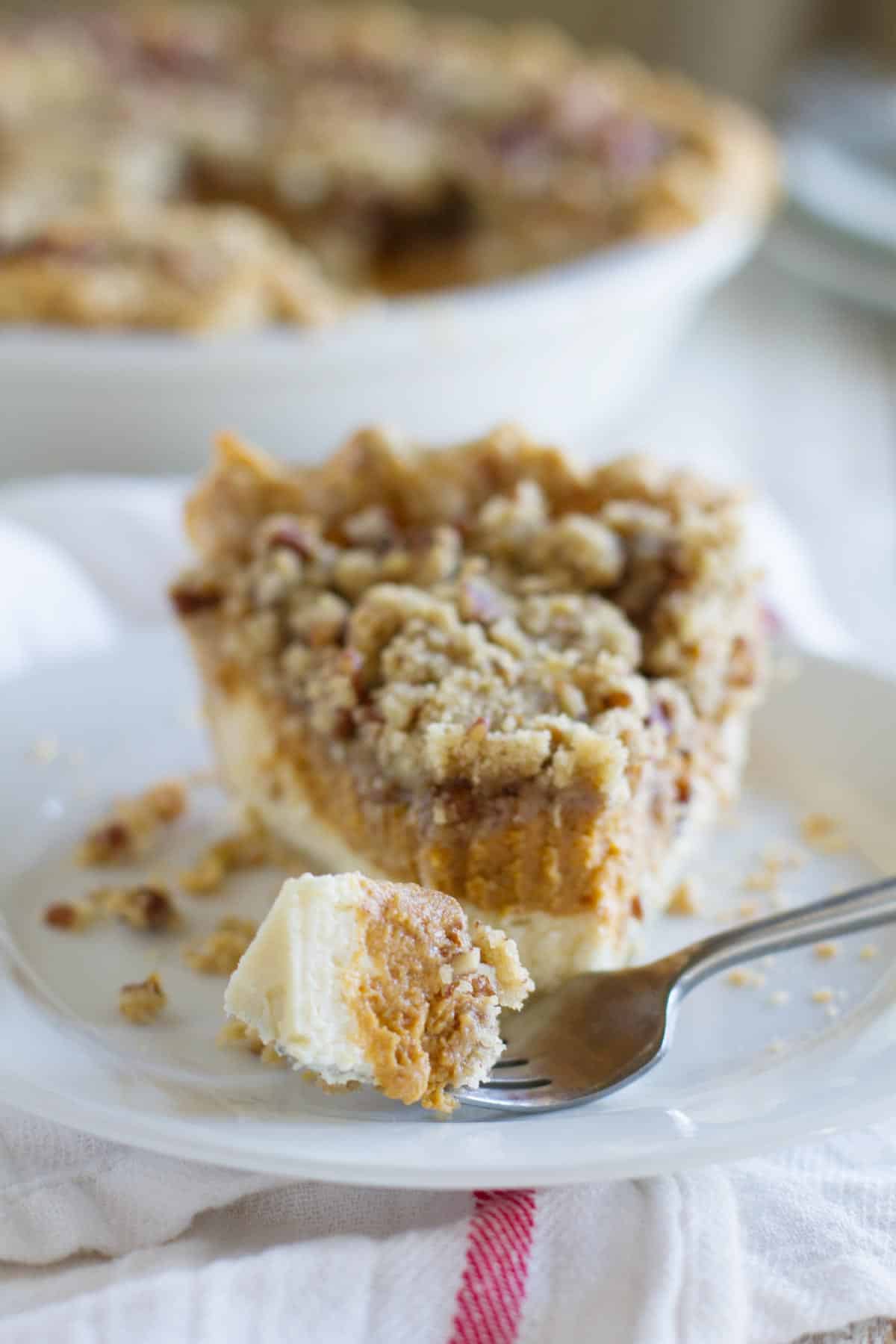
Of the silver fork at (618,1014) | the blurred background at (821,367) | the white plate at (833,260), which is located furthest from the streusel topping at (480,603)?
the white plate at (833,260)

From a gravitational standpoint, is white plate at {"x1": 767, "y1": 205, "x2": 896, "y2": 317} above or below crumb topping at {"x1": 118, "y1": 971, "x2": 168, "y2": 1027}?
above

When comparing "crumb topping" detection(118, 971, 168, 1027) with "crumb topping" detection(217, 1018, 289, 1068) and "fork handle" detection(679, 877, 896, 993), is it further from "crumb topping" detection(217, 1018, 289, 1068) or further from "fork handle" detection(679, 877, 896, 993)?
"fork handle" detection(679, 877, 896, 993)

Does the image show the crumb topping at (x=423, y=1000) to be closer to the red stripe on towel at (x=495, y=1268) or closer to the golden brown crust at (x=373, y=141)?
the red stripe on towel at (x=495, y=1268)

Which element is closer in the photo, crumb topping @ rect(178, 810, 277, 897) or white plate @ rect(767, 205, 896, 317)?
crumb topping @ rect(178, 810, 277, 897)

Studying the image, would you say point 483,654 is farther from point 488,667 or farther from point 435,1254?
point 435,1254

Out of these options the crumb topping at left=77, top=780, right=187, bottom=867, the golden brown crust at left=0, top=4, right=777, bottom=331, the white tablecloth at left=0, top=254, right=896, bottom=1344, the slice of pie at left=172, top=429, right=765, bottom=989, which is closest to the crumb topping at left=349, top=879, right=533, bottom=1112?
the white tablecloth at left=0, top=254, right=896, bottom=1344

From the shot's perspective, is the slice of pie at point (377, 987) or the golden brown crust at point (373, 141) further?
the golden brown crust at point (373, 141)
